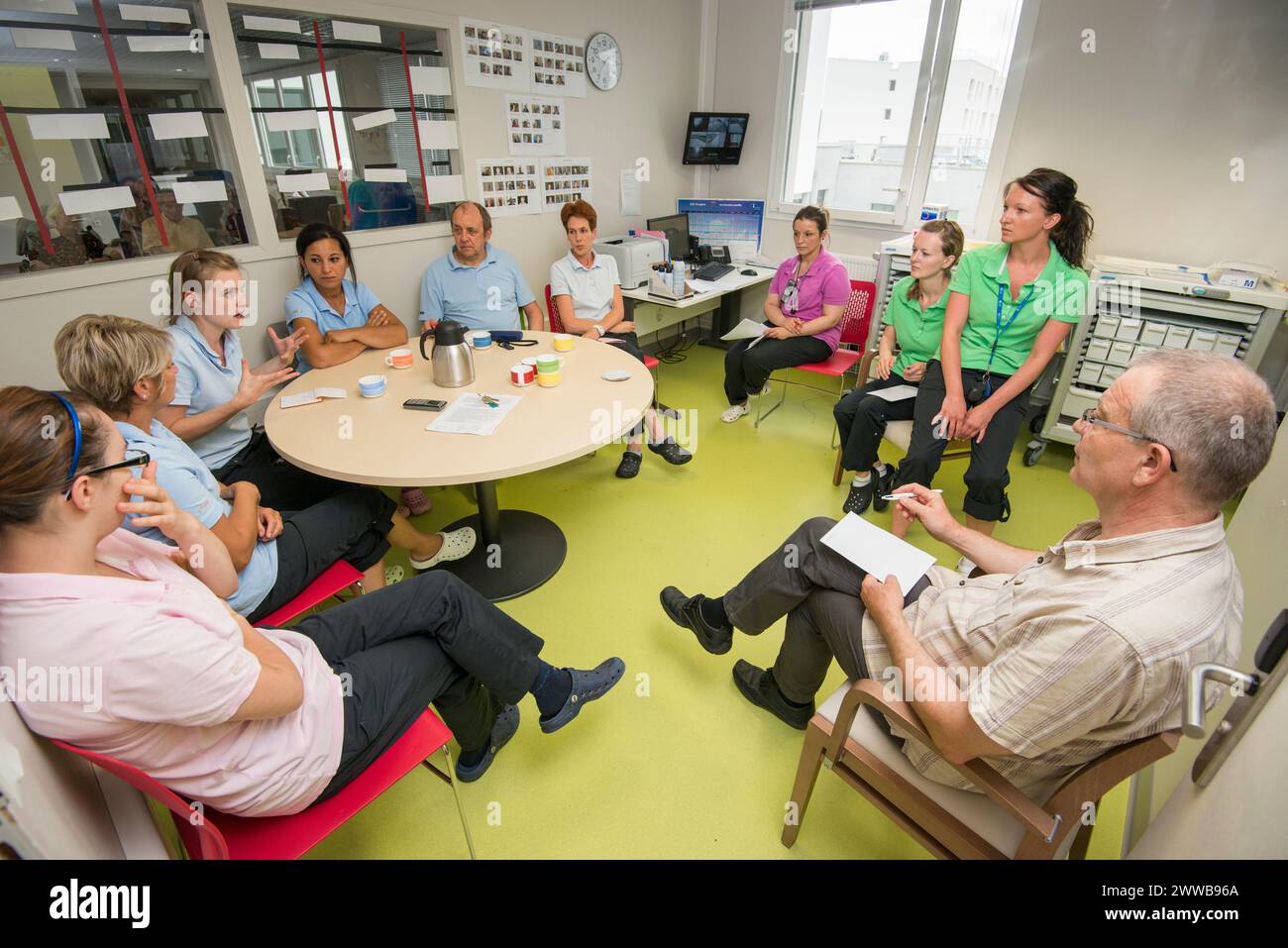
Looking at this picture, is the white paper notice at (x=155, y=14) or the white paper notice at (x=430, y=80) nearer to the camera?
the white paper notice at (x=155, y=14)

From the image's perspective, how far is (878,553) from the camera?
1.55 meters

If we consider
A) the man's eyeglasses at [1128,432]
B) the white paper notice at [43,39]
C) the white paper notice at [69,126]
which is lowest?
the man's eyeglasses at [1128,432]

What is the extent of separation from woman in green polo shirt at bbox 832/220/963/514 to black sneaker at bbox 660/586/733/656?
1176 mm

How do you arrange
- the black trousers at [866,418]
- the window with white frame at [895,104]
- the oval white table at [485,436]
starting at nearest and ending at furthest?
the oval white table at [485,436], the black trousers at [866,418], the window with white frame at [895,104]

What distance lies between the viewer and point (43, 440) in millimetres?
886

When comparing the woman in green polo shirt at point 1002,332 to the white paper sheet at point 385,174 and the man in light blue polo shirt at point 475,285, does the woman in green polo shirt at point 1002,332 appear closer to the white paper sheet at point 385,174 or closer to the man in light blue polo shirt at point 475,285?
the man in light blue polo shirt at point 475,285

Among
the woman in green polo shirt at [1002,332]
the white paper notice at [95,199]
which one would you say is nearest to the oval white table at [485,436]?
the white paper notice at [95,199]

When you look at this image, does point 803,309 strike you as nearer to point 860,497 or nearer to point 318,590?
point 860,497

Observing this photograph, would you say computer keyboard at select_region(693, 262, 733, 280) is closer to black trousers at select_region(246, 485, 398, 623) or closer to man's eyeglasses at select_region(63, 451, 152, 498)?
black trousers at select_region(246, 485, 398, 623)

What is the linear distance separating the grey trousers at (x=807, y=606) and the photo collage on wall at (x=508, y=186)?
9.38 feet

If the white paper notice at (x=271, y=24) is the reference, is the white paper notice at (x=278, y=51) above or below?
below

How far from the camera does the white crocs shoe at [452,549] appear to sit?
95.6 inches

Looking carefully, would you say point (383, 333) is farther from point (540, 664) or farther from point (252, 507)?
point (540, 664)

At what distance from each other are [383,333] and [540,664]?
1842 mm
